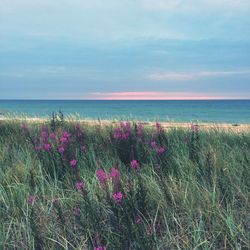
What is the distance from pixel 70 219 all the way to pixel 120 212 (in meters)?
0.58

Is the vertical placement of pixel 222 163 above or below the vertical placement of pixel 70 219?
above

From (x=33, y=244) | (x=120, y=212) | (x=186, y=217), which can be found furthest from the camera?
(x=186, y=217)

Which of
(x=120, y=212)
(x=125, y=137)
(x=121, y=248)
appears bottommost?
(x=121, y=248)

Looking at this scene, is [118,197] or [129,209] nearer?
[118,197]

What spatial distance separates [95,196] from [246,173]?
5.63 feet

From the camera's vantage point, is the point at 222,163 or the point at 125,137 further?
the point at 125,137

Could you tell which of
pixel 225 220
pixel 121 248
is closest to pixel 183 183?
pixel 225 220

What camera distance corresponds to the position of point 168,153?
17.0ft

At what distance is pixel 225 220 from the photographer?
9.54ft

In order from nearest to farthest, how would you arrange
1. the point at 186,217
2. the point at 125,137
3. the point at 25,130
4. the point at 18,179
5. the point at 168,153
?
the point at 186,217 < the point at 18,179 < the point at 168,153 < the point at 125,137 < the point at 25,130

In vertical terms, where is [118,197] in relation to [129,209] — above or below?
above

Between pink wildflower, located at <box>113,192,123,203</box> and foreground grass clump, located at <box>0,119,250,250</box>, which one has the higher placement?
pink wildflower, located at <box>113,192,123,203</box>

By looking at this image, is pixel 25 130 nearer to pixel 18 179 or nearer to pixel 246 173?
pixel 18 179

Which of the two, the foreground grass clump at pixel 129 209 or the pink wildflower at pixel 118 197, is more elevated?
the pink wildflower at pixel 118 197
